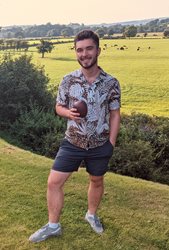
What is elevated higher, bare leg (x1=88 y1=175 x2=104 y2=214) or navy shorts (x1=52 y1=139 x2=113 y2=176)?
navy shorts (x1=52 y1=139 x2=113 y2=176)

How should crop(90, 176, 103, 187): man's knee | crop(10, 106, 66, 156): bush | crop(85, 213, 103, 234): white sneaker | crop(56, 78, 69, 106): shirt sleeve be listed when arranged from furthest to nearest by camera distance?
crop(10, 106, 66, 156): bush < crop(85, 213, 103, 234): white sneaker < crop(90, 176, 103, 187): man's knee < crop(56, 78, 69, 106): shirt sleeve

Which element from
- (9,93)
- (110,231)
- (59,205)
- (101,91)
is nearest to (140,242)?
(110,231)

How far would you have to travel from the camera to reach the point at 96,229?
512cm

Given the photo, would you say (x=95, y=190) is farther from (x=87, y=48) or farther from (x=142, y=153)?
(x=142, y=153)

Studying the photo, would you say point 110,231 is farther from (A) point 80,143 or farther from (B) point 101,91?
(B) point 101,91

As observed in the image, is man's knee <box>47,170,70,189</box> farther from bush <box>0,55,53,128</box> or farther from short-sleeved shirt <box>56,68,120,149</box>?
bush <box>0,55,53,128</box>

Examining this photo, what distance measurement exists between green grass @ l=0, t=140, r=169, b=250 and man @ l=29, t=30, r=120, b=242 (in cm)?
61

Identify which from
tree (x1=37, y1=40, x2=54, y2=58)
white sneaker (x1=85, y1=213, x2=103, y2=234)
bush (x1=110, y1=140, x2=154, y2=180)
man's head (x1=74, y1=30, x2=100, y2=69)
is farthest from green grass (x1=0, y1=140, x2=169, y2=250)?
tree (x1=37, y1=40, x2=54, y2=58)

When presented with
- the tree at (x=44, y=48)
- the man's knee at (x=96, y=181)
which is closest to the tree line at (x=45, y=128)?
the man's knee at (x=96, y=181)

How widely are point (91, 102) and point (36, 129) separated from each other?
821 centimetres

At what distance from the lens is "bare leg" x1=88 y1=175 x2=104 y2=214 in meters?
4.78

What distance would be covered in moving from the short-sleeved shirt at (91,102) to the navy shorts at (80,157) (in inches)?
2.2

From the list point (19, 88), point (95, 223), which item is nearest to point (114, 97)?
point (95, 223)

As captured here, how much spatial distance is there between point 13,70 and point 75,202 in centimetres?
915
